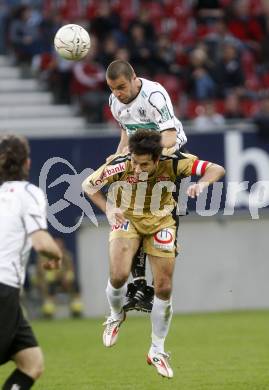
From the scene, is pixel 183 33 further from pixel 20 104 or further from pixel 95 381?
pixel 95 381

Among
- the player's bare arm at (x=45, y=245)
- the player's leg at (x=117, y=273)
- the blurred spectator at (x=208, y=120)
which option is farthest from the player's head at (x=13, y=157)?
the blurred spectator at (x=208, y=120)

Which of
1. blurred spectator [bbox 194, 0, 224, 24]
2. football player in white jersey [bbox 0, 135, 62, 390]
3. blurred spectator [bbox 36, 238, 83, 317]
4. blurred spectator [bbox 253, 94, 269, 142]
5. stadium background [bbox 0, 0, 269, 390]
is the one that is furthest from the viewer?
blurred spectator [bbox 194, 0, 224, 24]

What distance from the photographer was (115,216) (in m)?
10.5

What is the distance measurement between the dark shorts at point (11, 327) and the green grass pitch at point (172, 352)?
264cm

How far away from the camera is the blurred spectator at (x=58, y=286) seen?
1878 centimetres

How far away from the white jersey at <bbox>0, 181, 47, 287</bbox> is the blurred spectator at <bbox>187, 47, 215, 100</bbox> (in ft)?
46.2

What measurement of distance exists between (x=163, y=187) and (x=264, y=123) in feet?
30.3

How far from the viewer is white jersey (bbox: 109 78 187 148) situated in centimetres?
1077

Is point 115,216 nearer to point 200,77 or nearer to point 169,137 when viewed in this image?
point 169,137

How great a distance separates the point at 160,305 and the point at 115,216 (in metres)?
0.94

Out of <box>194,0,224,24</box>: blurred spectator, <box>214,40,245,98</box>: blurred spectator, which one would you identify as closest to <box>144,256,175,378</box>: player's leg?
<box>214,40,245,98</box>: blurred spectator

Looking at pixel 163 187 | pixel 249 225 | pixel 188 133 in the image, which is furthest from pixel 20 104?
pixel 163 187

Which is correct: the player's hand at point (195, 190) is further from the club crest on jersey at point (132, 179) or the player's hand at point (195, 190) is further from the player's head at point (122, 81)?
the player's head at point (122, 81)

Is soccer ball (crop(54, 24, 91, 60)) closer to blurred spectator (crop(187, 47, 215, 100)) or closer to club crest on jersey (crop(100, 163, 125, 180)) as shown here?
club crest on jersey (crop(100, 163, 125, 180))
